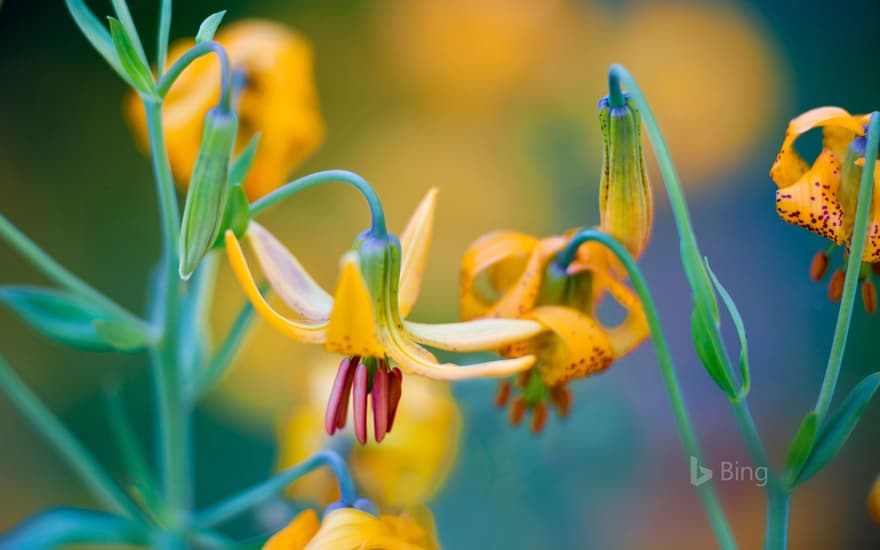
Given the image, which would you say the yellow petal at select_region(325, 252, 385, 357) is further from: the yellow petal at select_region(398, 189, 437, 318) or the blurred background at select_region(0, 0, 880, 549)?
the blurred background at select_region(0, 0, 880, 549)

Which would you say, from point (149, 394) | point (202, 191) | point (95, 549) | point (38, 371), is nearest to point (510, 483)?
point (202, 191)

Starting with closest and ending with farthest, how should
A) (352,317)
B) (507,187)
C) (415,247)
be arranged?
(352,317), (415,247), (507,187)

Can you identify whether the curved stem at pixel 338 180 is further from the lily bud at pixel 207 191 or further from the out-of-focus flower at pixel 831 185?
the out-of-focus flower at pixel 831 185

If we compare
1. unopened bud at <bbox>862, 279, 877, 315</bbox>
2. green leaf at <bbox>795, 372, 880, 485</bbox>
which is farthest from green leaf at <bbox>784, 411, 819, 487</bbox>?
unopened bud at <bbox>862, 279, 877, 315</bbox>

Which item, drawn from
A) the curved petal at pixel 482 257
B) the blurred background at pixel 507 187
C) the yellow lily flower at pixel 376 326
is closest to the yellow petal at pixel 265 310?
the yellow lily flower at pixel 376 326

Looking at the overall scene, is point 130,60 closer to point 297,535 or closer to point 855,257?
point 297,535

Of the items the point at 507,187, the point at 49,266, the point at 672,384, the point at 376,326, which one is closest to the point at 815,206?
the point at 672,384
